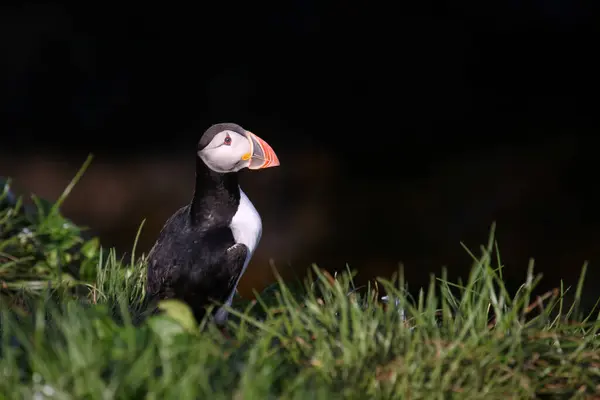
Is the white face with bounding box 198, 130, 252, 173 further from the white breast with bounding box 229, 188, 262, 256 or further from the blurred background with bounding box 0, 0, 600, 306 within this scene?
the blurred background with bounding box 0, 0, 600, 306

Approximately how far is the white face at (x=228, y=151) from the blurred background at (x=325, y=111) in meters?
4.91

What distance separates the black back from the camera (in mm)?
3756

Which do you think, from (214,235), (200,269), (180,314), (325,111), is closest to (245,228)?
(214,235)

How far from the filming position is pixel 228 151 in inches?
145

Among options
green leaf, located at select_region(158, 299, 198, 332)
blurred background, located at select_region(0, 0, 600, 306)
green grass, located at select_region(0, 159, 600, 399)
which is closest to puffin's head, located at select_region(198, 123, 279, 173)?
green grass, located at select_region(0, 159, 600, 399)

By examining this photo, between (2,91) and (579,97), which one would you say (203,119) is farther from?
(579,97)

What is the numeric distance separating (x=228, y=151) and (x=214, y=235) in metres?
0.39

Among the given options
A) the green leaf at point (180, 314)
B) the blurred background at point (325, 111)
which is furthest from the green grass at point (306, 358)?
the blurred background at point (325, 111)

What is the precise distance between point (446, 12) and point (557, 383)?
904 cm

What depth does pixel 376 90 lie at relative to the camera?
440 inches

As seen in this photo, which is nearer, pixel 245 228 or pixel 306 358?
pixel 306 358

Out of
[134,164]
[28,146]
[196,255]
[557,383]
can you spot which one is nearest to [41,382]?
[196,255]

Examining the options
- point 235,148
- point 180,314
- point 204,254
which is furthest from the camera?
point 204,254

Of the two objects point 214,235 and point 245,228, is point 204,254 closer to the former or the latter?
point 214,235
